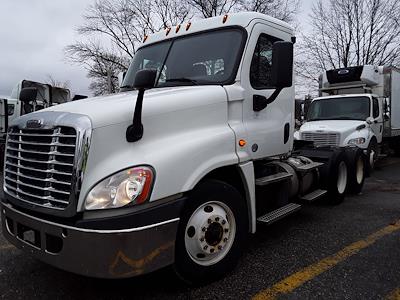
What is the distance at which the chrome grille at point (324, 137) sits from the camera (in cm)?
892

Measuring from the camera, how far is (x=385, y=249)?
13.9 ft

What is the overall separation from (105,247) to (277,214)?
2.27m

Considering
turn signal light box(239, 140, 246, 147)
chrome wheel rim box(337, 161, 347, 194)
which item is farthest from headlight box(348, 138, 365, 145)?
turn signal light box(239, 140, 246, 147)

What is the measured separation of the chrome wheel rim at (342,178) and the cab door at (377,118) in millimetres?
4217

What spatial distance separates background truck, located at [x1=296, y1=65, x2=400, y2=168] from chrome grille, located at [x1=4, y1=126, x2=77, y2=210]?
296 inches

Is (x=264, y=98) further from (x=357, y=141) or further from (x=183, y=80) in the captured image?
(x=357, y=141)

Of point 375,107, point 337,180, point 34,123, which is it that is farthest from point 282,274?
point 375,107

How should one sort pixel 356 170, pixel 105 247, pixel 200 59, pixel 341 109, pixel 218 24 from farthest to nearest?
1. pixel 341 109
2. pixel 356 170
3. pixel 218 24
4. pixel 200 59
5. pixel 105 247

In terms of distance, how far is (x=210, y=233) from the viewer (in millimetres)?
3270

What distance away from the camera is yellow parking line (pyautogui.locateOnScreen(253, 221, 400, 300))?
321 cm

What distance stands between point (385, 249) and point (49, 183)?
371 cm

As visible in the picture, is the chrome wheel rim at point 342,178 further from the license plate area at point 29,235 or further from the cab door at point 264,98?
the license plate area at point 29,235

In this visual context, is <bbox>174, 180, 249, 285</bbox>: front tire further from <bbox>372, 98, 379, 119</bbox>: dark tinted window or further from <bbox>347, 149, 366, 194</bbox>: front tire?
<bbox>372, 98, 379, 119</bbox>: dark tinted window

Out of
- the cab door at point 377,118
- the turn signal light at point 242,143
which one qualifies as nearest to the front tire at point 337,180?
the turn signal light at point 242,143
